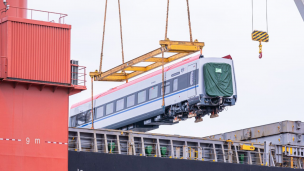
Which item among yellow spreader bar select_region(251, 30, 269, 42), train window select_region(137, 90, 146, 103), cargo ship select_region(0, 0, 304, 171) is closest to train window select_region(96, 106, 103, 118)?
train window select_region(137, 90, 146, 103)

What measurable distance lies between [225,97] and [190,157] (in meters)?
6.13

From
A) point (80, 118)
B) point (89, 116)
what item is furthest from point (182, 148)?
point (80, 118)

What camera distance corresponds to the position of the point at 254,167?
2903cm

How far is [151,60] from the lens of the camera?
35500mm

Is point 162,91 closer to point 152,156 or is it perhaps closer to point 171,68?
point 171,68

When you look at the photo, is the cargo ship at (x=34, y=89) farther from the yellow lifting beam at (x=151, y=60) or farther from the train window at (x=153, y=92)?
the train window at (x=153, y=92)

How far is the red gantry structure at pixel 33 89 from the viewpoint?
1738cm

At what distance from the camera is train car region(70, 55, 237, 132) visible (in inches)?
1245

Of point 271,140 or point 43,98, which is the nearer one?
point 43,98

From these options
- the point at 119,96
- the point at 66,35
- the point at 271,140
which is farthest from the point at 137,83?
the point at 66,35

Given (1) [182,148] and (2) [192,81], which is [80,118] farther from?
(1) [182,148]

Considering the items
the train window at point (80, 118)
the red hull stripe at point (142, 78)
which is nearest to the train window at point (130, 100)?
the red hull stripe at point (142, 78)

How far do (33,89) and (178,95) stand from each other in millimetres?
15330

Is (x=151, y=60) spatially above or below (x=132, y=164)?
above
